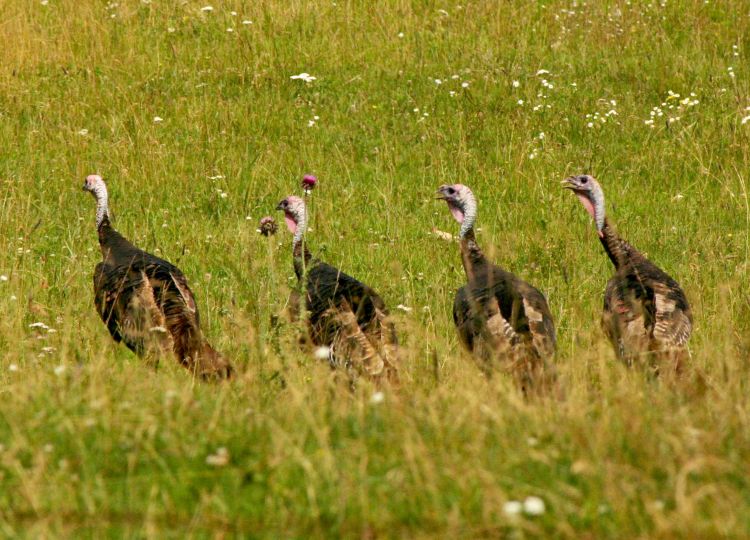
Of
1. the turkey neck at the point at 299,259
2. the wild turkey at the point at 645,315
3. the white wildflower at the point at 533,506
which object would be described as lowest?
the turkey neck at the point at 299,259

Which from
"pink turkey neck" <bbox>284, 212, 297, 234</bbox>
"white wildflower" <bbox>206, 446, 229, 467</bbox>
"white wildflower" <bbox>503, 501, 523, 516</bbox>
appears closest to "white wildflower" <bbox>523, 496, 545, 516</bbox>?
"white wildflower" <bbox>503, 501, 523, 516</bbox>

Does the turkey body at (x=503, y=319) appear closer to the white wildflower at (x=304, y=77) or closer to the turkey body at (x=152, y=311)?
the turkey body at (x=152, y=311)

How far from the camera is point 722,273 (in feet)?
28.5

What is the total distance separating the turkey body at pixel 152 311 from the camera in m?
6.79

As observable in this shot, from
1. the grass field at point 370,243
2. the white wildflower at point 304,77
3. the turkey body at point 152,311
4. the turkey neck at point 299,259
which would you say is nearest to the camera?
the grass field at point 370,243

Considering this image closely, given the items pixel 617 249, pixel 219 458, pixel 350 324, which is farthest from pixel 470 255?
pixel 219 458

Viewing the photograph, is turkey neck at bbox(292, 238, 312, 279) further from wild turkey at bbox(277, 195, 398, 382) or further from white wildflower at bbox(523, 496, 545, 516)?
white wildflower at bbox(523, 496, 545, 516)

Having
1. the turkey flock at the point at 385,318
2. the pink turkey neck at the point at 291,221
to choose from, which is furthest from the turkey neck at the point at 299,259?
the turkey flock at the point at 385,318

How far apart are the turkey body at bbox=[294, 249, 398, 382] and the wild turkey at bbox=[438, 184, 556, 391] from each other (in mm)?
463

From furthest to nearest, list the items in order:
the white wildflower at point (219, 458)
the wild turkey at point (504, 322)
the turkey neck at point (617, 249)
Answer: the turkey neck at point (617, 249) < the wild turkey at point (504, 322) < the white wildflower at point (219, 458)

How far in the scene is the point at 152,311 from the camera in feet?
→ 23.5

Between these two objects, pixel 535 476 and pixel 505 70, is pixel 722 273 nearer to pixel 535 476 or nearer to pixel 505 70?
pixel 505 70

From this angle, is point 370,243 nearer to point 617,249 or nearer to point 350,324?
Answer: point 617,249

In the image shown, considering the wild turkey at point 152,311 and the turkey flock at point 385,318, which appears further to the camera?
the wild turkey at point 152,311
